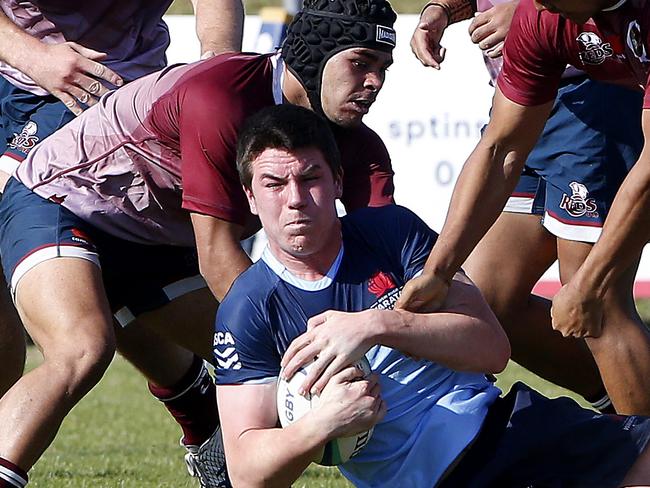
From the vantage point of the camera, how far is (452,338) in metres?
3.59

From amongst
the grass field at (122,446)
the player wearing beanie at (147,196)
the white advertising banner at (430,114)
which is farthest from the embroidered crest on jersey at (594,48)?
the white advertising banner at (430,114)

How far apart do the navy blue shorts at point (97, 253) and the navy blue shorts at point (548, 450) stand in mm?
1554

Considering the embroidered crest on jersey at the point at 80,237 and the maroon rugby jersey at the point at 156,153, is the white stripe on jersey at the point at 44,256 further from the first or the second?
the maroon rugby jersey at the point at 156,153

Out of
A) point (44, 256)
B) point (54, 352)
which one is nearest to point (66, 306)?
point (54, 352)

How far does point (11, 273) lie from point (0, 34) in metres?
0.87

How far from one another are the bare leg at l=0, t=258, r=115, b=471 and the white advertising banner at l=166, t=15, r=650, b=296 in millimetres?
6141

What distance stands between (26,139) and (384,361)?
6.59 feet

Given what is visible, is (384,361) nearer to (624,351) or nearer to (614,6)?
(614,6)

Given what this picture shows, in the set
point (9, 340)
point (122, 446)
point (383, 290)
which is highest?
point (383, 290)

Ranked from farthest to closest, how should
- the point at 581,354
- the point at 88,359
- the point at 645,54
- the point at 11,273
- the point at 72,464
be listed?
the point at 72,464 → the point at 581,354 → the point at 11,273 → the point at 88,359 → the point at 645,54

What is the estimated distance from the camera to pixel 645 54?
3.72 m

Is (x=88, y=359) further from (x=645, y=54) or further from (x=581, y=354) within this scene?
(x=581, y=354)

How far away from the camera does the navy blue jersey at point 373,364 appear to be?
142 inches

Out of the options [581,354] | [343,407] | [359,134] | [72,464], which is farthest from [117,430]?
[343,407]
